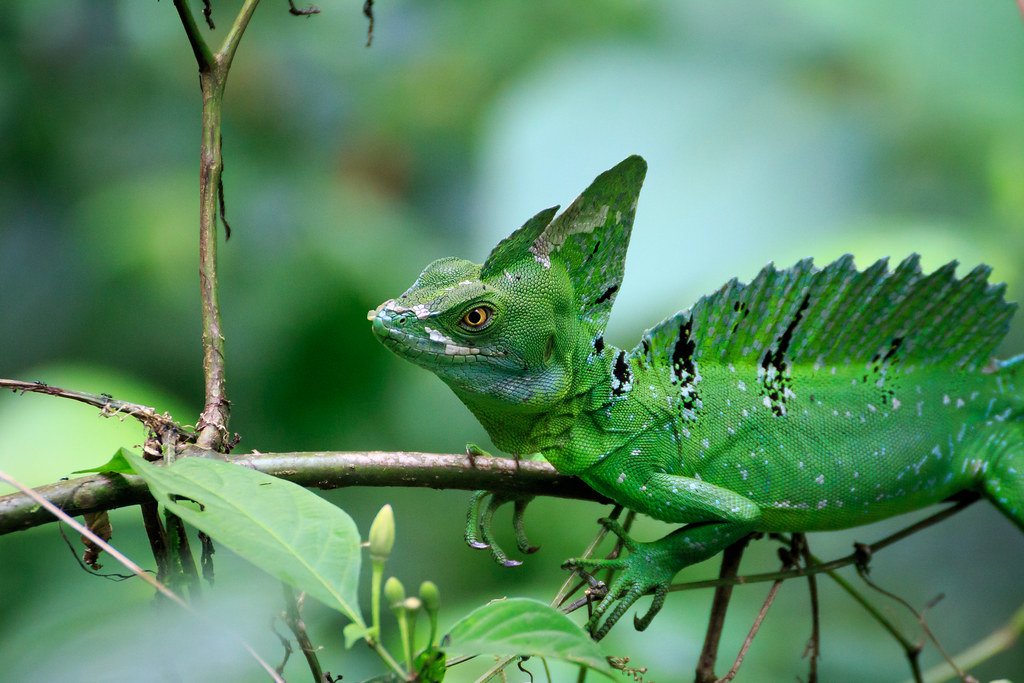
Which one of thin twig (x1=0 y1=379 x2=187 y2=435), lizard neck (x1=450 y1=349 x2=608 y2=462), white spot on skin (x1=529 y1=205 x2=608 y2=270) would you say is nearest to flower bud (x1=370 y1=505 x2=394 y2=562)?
thin twig (x1=0 y1=379 x2=187 y2=435)

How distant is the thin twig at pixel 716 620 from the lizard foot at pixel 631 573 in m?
0.19

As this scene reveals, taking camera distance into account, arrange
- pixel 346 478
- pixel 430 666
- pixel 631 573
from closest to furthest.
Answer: pixel 430 666, pixel 346 478, pixel 631 573

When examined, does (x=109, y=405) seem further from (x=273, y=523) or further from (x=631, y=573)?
(x=631, y=573)

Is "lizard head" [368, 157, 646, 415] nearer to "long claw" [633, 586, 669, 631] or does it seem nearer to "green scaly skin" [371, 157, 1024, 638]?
"green scaly skin" [371, 157, 1024, 638]

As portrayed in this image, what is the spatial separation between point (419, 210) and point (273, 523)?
17.8 ft

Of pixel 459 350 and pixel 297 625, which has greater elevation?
pixel 459 350

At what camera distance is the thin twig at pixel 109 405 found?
7.04 ft

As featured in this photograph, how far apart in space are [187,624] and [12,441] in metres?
1.71

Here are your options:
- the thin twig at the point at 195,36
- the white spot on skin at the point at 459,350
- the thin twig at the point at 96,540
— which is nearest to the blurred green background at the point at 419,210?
the thin twig at the point at 96,540

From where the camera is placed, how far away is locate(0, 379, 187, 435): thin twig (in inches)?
84.5

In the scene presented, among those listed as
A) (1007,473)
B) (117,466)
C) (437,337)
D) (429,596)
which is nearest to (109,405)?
(117,466)

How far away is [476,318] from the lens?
262cm

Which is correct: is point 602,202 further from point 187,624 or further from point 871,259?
point 187,624

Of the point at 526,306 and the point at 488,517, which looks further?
the point at 488,517
